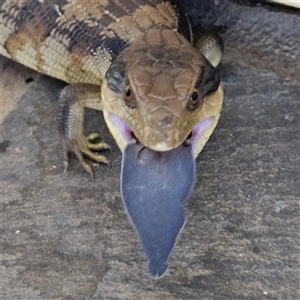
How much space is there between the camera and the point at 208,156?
1.91 meters

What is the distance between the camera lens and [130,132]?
1.57 m

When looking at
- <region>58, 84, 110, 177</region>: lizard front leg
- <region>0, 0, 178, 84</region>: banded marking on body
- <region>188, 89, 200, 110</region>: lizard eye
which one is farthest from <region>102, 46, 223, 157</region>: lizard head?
<region>58, 84, 110, 177</region>: lizard front leg

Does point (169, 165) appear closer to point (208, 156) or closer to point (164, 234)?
point (164, 234)

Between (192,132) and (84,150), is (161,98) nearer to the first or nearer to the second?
(192,132)

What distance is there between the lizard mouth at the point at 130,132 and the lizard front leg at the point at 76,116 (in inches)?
15.9

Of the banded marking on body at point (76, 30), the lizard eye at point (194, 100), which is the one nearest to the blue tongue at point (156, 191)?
the lizard eye at point (194, 100)

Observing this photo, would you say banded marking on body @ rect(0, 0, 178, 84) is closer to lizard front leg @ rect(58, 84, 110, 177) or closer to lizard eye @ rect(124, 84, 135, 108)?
lizard front leg @ rect(58, 84, 110, 177)

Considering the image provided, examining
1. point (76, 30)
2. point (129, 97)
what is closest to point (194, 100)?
point (129, 97)

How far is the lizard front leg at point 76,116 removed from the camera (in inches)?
79.8

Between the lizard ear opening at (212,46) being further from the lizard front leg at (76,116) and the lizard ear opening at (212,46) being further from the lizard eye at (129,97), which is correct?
the lizard eye at (129,97)

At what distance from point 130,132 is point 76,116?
58 centimetres

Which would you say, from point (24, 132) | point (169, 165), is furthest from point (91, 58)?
point (169, 165)

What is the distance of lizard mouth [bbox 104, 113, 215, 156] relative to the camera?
155 cm

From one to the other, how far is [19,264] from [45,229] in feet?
0.52
